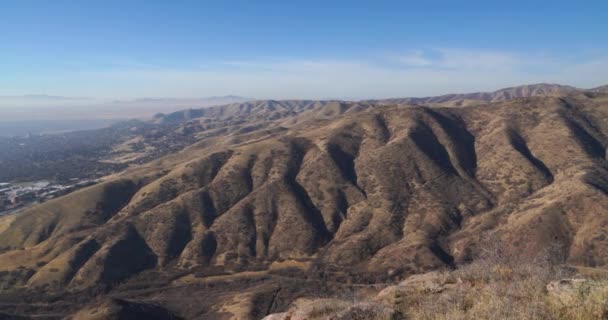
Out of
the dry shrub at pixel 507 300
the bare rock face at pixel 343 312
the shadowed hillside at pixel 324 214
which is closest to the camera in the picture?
the dry shrub at pixel 507 300

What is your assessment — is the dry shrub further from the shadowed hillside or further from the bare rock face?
the shadowed hillside

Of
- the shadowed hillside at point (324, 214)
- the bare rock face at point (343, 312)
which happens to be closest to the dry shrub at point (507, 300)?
the bare rock face at point (343, 312)

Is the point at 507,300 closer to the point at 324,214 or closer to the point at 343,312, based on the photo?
the point at 343,312

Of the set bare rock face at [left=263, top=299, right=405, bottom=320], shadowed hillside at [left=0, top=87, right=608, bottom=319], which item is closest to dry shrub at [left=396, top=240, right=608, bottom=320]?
bare rock face at [left=263, top=299, right=405, bottom=320]

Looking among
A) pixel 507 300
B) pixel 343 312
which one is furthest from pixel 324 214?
pixel 507 300

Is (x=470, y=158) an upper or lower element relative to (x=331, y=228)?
upper

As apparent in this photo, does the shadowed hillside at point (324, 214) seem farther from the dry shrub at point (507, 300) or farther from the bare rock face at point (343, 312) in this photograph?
the dry shrub at point (507, 300)

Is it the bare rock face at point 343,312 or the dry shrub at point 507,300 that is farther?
the bare rock face at point 343,312

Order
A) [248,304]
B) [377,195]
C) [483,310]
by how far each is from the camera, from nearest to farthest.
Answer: [483,310] → [248,304] → [377,195]

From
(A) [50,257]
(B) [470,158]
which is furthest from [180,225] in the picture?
(B) [470,158]

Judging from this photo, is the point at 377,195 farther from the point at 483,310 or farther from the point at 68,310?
the point at 483,310

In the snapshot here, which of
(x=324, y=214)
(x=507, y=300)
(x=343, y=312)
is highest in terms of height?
(x=507, y=300)
